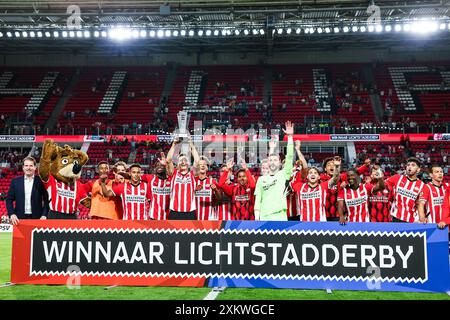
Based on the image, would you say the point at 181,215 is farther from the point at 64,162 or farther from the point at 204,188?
the point at 64,162

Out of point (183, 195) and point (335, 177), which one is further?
point (183, 195)

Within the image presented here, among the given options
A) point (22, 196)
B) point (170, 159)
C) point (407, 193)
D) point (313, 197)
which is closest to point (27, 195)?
point (22, 196)

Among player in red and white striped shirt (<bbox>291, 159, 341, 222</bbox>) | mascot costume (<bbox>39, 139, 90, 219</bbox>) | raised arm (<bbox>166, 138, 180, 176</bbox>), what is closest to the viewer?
player in red and white striped shirt (<bbox>291, 159, 341, 222</bbox>)

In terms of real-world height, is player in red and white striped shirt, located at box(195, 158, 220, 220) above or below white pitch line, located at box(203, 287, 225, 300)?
above

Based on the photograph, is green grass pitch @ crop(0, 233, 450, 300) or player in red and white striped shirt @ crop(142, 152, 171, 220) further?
player in red and white striped shirt @ crop(142, 152, 171, 220)

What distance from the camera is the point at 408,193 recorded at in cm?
770

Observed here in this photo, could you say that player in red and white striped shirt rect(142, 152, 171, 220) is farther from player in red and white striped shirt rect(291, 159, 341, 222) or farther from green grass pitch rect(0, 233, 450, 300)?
player in red and white striped shirt rect(291, 159, 341, 222)

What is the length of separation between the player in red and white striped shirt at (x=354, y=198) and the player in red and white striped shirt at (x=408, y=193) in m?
0.51

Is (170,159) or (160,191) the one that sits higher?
(170,159)

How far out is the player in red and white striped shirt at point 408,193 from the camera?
7625 mm

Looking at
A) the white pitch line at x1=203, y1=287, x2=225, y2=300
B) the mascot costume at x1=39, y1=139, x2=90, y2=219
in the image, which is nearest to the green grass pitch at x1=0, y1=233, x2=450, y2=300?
the white pitch line at x1=203, y1=287, x2=225, y2=300

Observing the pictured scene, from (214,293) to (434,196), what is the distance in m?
4.08

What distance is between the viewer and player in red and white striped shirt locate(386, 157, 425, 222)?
763 centimetres

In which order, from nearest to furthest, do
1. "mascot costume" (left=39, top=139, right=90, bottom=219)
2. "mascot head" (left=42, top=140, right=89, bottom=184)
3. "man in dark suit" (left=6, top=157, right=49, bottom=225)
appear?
"man in dark suit" (left=6, top=157, right=49, bottom=225)
"mascot costume" (left=39, top=139, right=90, bottom=219)
"mascot head" (left=42, top=140, right=89, bottom=184)
